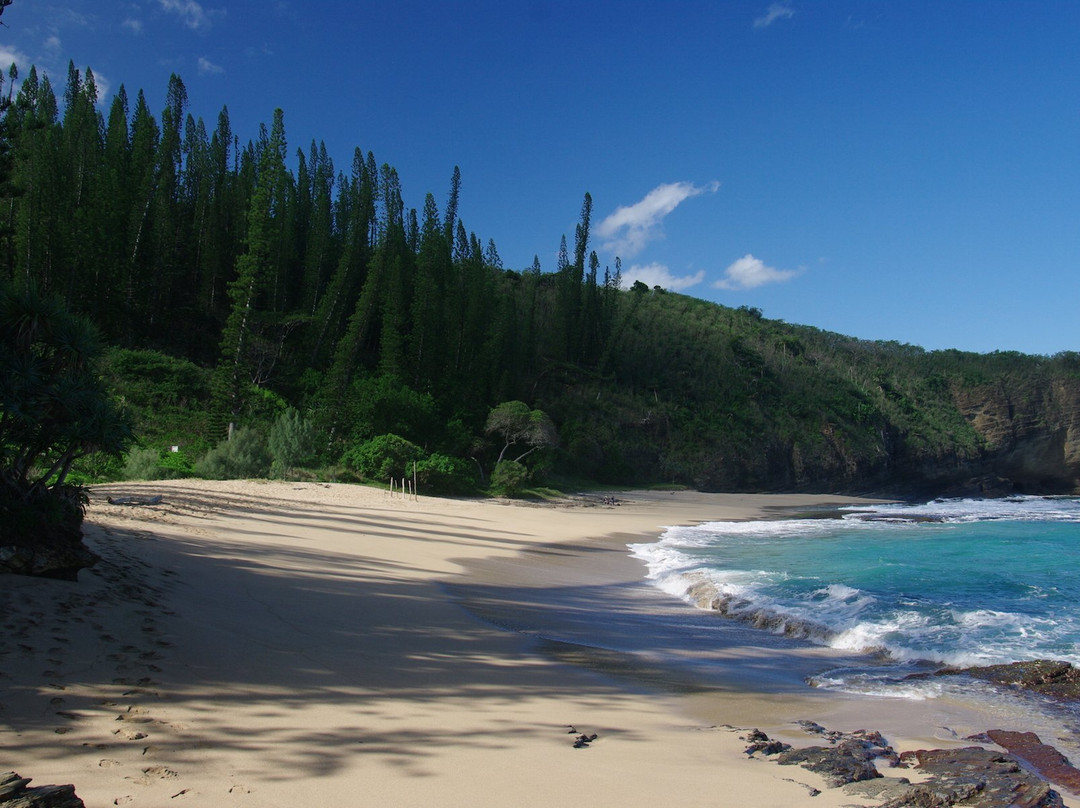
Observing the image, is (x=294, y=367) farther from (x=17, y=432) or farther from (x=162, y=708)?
(x=162, y=708)

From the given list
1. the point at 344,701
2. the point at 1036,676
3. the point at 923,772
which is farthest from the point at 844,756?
the point at 1036,676

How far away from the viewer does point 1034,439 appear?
70.9m

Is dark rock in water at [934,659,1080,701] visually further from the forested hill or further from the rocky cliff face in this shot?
the rocky cliff face

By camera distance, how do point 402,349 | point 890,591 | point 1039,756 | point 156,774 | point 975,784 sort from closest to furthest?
point 156,774
point 975,784
point 1039,756
point 890,591
point 402,349

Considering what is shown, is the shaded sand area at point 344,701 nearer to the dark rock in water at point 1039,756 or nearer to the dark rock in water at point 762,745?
the dark rock in water at point 762,745

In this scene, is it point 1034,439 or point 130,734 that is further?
point 1034,439

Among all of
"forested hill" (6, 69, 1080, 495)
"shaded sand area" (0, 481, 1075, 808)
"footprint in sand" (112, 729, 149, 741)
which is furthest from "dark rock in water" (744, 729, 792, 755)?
"forested hill" (6, 69, 1080, 495)

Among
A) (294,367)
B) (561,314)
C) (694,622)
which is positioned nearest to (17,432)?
(694,622)

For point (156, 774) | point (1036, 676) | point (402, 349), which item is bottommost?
point (1036, 676)

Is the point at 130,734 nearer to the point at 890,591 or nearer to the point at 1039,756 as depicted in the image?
the point at 1039,756

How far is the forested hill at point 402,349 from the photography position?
32188mm

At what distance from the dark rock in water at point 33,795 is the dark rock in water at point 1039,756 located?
6.11 m

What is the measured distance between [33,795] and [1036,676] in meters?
9.06

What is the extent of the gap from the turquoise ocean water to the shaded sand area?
1.09m
